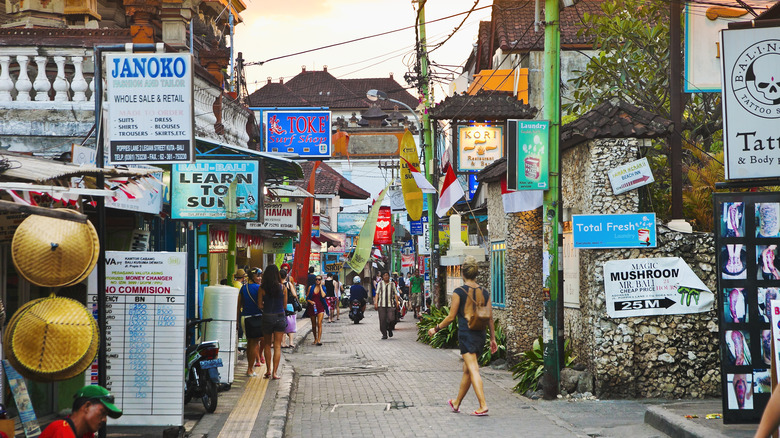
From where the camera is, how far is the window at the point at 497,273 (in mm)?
18250

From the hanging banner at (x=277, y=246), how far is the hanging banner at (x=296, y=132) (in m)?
5.80

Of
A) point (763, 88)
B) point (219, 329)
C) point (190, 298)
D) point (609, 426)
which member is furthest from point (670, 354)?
point (190, 298)

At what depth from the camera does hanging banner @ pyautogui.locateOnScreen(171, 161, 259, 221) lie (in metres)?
12.6

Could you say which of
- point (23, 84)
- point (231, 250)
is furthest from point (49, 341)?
point (231, 250)

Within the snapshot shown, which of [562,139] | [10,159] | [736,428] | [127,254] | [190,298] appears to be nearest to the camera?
[10,159]

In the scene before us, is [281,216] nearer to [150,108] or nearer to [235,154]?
[235,154]

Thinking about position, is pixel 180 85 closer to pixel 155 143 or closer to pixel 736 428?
pixel 155 143

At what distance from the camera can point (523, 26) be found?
106ft

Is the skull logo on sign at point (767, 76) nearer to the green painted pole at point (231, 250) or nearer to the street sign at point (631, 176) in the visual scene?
the street sign at point (631, 176)

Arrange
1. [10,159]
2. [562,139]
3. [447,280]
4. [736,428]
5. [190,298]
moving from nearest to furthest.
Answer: [10,159] → [736,428] → [562,139] → [190,298] → [447,280]

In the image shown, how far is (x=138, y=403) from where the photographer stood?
30.0ft

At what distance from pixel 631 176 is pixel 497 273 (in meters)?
7.31

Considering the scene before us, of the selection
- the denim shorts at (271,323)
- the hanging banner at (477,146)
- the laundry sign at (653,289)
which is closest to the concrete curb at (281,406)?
the denim shorts at (271,323)

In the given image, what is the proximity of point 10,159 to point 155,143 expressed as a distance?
145cm
